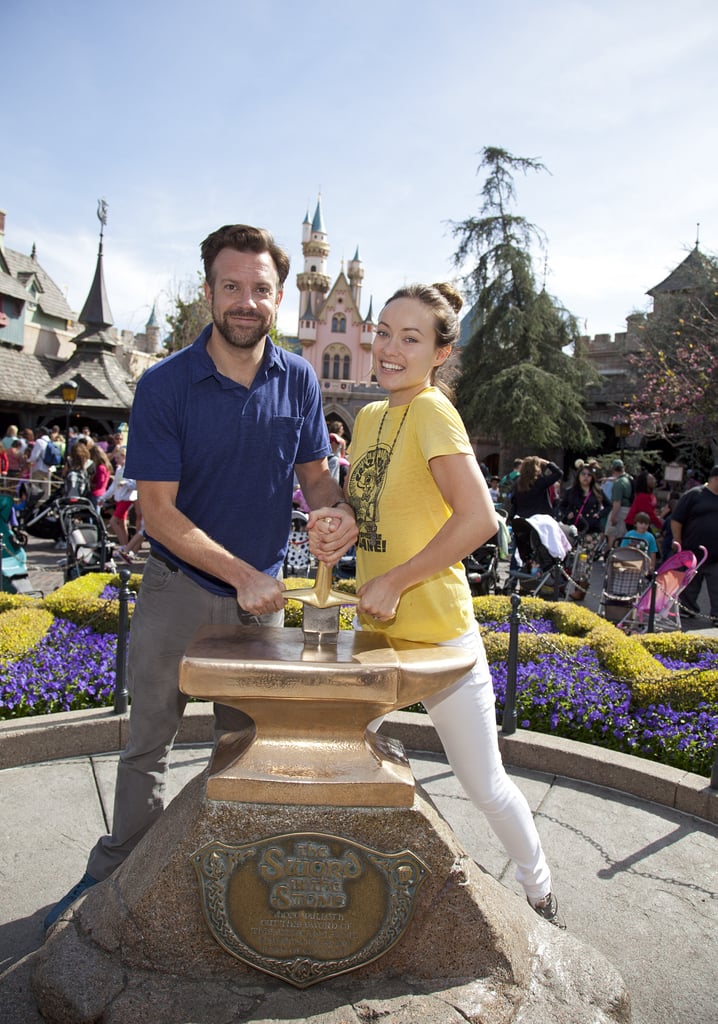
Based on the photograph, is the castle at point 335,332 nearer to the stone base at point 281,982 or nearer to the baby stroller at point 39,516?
the baby stroller at point 39,516

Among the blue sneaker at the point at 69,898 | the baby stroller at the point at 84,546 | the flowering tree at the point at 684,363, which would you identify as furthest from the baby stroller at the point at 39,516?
the flowering tree at the point at 684,363

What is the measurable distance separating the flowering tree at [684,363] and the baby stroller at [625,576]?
8699mm

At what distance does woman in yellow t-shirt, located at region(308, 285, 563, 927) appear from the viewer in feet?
7.13

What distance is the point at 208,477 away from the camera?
2426mm

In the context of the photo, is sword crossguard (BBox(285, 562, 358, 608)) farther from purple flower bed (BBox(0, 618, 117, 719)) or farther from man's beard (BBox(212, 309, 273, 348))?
purple flower bed (BBox(0, 618, 117, 719))

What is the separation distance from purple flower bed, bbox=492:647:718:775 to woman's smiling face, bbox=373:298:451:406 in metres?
2.81

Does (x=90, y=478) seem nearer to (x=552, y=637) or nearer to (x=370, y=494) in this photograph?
(x=552, y=637)

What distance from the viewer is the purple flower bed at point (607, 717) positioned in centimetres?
419

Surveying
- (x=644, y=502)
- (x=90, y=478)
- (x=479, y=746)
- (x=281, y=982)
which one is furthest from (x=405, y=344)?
(x=90, y=478)

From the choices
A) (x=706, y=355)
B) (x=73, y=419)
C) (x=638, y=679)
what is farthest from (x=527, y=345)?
(x=638, y=679)

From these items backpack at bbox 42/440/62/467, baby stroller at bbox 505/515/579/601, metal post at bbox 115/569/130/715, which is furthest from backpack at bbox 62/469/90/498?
metal post at bbox 115/569/130/715

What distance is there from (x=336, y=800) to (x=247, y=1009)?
55cm

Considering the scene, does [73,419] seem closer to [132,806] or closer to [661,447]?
[661,447]

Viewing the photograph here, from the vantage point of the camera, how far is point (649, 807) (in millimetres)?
3820
